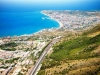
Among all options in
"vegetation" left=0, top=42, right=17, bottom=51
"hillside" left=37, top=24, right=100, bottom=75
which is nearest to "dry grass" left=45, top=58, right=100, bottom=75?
"hillside" left=37, top=24, right=100, bottom=75

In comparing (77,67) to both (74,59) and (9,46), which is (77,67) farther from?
(9,46)

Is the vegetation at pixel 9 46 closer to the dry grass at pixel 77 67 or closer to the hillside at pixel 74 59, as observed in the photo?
the hillside at pixel 74 59

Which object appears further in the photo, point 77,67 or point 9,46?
point 9,46

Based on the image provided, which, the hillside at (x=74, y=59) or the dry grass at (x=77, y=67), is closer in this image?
the dry grass at (x=77, y=67)

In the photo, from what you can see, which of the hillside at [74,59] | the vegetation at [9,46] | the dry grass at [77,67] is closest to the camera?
the dry grass at [77,67]

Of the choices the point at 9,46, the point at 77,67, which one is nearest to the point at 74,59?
the point at 77,67

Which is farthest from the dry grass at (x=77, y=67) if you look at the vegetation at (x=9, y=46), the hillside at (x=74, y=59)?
the vegetation at (x=9, y=46)

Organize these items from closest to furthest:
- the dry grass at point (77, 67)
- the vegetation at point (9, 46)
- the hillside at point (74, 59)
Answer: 1. the dry grass at point (77, 67)
2. the hillside at point (74, 59)
3. the vegetation at point (9, 46)

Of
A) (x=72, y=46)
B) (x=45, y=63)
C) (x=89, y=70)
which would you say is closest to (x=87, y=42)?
(x=72, y=46)
